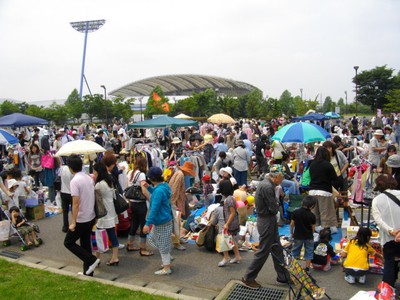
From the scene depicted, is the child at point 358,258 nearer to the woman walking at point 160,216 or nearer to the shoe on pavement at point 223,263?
the shoe on pavement at point 223,263

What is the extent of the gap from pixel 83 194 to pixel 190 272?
198 centimetres

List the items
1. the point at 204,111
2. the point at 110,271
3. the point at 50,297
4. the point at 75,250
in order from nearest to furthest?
the point at 50,297, the point at 75,250, the point at 110,271, the point at 204,111

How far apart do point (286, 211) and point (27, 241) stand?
204 inches

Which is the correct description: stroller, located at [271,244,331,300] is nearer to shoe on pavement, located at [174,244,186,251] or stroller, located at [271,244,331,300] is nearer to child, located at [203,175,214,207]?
shoe on pavement, located at [174,244,186,251]

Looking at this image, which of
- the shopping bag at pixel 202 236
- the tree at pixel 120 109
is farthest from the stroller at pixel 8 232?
the tree at pixel 120 109

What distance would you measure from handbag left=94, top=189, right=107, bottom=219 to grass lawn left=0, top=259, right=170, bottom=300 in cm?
95

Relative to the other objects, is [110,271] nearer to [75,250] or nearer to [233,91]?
[75,250]

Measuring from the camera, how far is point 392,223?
13.2 ft

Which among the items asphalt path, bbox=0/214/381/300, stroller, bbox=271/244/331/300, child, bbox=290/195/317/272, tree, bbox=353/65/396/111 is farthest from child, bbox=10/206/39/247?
tree, bbox=353/65/396/111

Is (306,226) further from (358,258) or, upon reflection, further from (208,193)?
(208,193)

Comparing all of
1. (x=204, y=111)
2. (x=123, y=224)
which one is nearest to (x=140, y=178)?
(x=123, y=224)

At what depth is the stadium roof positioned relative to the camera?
85.6 m

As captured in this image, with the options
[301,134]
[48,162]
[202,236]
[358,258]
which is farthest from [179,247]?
[48,162]

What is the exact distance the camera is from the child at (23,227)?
661 cm
